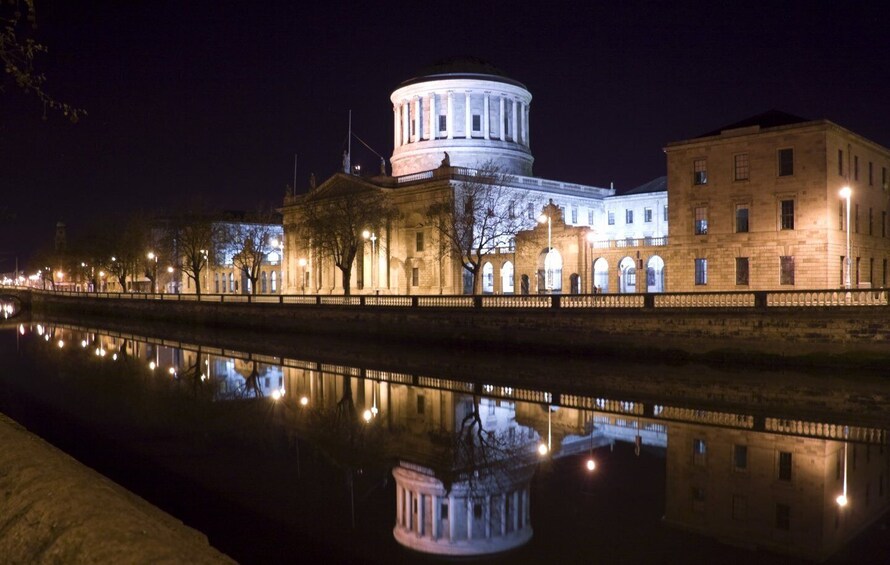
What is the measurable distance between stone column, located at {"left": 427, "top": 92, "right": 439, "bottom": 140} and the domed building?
0.38 feet

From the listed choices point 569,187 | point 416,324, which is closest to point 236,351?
point 416,324

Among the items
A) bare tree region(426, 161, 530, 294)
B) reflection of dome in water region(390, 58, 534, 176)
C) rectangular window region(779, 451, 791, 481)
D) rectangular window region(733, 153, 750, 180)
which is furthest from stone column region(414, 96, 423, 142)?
rectangular window region(779, 451, 791, 481)

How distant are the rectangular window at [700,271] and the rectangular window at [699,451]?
31461 millimetres

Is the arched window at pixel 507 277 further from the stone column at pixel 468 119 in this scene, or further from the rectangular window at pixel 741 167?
the rectangular window at pixel 741 167

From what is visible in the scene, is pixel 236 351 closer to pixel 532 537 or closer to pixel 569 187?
pixel 532 537

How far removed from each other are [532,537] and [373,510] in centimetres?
279

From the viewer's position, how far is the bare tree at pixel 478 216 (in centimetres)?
5825

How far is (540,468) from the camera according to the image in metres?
15.7

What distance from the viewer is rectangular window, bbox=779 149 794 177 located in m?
44.5

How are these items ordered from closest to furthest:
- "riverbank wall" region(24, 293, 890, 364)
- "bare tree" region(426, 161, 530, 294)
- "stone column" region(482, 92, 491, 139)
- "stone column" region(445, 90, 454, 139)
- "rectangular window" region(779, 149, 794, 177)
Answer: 1. "riverbank wall" region(24, 293, 890, 364)
2. "rectangular window" region(779, 149, 794, 177)
3. "bare tree" region(426, 161, 530, 294)
4. "stone column" region(445, 90, 454, 139)
5. "stone column" region(482, 92, 491, 139)

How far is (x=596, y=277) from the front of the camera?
6019 cm

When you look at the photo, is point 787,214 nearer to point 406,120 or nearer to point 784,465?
point 784,465

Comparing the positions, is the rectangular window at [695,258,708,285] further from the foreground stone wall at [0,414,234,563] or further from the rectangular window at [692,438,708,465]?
the foreground stone wall at [0,414,234,563]

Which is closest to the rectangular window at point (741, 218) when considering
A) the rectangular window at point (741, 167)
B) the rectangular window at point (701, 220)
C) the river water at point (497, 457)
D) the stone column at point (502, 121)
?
the rectangular window at point (741, 167)
